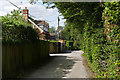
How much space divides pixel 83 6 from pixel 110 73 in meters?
5.76

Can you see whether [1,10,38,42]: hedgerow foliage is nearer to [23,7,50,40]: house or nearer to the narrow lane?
[23,7,50,40]: house

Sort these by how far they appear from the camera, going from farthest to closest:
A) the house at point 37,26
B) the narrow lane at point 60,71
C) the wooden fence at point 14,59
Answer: the house at point 37,26 < the narrow lane at point 60,71 < the wooden fence at point 14,59

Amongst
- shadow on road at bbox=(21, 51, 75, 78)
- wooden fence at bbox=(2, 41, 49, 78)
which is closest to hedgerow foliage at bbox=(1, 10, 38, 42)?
wooden fence at bbox=(2, 41, 49, 78)

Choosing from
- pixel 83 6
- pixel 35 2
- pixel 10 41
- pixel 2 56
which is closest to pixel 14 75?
pixel 2 56

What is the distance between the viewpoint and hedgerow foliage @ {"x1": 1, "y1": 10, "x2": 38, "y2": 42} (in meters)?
6.75

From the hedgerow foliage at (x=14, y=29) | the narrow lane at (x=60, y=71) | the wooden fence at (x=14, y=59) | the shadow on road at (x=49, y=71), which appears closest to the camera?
the wooden fence at (x=14, y=59)

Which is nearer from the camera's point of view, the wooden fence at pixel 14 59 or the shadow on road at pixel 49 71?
the wooden fence at pixel 14 59

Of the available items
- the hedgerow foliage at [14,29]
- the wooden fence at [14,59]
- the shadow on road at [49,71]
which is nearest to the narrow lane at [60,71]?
the shadow on road at [49,71]

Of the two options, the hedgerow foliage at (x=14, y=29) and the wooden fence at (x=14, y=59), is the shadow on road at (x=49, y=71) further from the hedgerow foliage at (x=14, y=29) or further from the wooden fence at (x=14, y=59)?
the hedgerow foliage at (x=14, y=29)

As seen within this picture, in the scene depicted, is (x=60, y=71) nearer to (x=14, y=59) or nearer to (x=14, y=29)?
(x=14, y=59)

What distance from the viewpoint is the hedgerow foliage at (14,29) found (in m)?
6.75

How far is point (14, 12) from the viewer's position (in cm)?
852

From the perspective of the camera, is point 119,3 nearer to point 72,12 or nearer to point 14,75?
point 14,75

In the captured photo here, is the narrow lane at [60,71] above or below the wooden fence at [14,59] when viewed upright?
below
